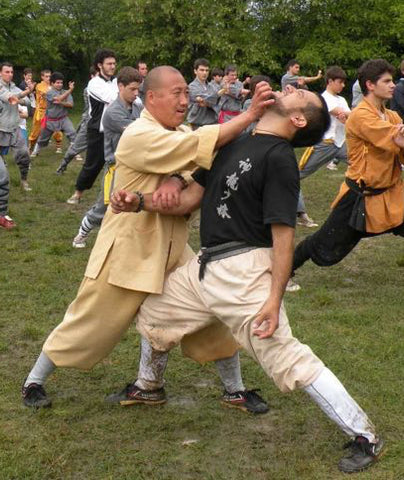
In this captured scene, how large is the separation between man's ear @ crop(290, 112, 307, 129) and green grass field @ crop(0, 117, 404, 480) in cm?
163

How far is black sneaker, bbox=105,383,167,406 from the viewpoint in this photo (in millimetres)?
4316

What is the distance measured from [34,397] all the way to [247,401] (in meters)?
A: 1.23

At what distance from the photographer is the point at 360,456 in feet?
11.6

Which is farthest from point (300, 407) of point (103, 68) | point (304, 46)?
point (304, 46)

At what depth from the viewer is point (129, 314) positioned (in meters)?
3.91

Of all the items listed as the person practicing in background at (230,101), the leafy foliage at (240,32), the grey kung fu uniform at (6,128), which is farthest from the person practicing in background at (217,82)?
the leafy foliage at (240,32)

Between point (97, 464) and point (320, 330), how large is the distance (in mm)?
2308

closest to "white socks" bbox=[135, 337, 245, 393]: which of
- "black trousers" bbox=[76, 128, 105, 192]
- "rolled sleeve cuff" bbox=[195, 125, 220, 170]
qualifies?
"rolled sleeve cuff" bbox=[195, 125, 220, 170]

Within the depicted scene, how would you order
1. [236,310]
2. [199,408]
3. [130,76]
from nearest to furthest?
[236,310], [199,408], [130,76]

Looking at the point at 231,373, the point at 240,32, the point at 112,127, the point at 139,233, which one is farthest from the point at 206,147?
the point at 240,32

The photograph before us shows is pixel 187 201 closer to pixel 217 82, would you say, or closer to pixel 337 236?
pixel 337 236

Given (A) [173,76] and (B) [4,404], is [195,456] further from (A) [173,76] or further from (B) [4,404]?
(A) [173,76]

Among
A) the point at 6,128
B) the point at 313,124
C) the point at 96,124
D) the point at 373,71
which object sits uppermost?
the point at 373,71

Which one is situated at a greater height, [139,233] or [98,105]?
[98,105]
